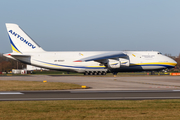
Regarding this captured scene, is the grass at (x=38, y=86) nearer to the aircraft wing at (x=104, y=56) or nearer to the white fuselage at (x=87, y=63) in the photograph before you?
the aircraft wing at (x=104, y=56)

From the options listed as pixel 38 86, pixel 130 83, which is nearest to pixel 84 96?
pixel 38 86

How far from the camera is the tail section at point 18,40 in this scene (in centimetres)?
4825

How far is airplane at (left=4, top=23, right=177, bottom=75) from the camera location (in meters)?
46.5

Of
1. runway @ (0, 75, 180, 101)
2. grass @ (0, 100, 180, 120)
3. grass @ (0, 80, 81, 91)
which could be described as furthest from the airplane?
grass @ (0, 100, 180, 120)

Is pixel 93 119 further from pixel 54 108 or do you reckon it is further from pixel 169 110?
pixel 169 110

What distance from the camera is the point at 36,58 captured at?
157 feet

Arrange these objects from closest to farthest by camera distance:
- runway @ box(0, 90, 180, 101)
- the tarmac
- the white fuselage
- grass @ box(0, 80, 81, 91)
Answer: runway @ box(0, 90, 180, 101) < grass @ box(0, 80, 81, 91) < the tarmac < the white fuselage

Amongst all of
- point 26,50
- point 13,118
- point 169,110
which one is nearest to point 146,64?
point 26,50

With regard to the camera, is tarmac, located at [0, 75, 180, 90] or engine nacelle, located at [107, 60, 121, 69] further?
engine nacelle, located at [107, 60, 121, 69]

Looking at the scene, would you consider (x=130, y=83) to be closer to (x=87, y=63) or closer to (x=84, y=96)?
(x=84, y=96)

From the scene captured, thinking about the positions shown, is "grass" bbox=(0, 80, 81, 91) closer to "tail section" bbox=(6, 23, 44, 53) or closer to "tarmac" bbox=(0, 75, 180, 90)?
"tarmac" bbox=(0, 75, 180, 90)

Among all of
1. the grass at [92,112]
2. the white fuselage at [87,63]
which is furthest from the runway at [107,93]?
the white fuselage at [87,63]

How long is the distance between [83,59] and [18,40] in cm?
1349

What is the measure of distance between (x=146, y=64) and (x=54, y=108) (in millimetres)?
38462
